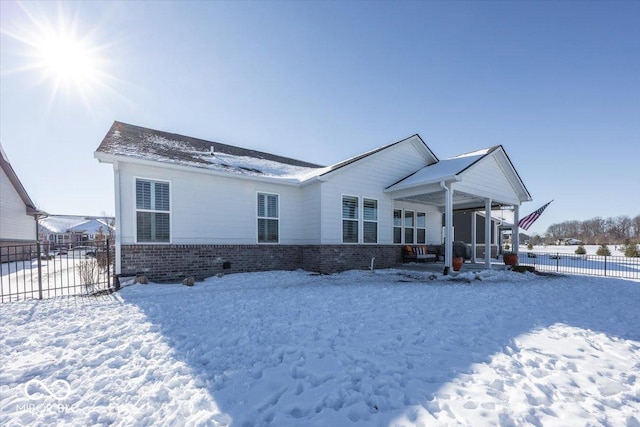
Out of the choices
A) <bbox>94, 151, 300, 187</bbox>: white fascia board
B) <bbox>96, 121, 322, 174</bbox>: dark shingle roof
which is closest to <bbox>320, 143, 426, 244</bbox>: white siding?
<bbox>94, 151, 300, 187</bbox>: white fascia board

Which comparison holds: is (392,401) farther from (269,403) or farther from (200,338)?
(200,338)

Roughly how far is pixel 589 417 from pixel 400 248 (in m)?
10.5

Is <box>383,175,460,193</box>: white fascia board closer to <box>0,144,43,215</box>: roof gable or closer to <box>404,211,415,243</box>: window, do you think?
<box>404,211,415,243</box>: window

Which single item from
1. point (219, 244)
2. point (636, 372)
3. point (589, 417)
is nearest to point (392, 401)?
point (589, 417)

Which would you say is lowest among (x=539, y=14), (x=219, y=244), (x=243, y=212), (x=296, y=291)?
(x=296, y=291)

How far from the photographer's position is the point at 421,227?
45.9 ft

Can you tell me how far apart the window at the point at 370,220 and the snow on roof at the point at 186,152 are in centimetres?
254

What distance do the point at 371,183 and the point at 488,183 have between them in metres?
4.89

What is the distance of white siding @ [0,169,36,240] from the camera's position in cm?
1606

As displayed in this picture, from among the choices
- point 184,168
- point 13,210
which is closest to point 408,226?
point 184,168

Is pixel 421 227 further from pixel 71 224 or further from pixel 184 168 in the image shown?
pixel 71 224

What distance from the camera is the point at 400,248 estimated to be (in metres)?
12.8

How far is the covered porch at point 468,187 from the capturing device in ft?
32.9

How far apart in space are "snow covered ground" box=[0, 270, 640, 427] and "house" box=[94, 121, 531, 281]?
102 inches
